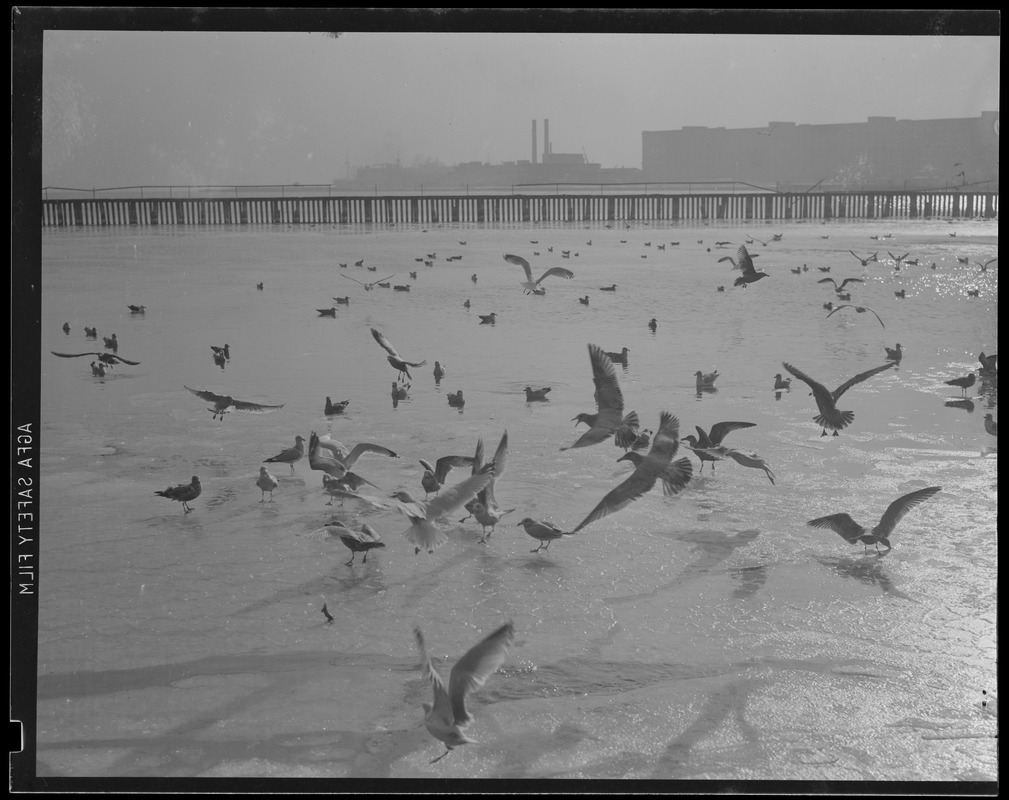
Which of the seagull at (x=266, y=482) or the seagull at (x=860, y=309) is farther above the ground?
the seagull at (x=860, y=309)

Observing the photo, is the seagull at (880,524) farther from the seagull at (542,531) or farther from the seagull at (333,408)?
the seagull at (333,408)

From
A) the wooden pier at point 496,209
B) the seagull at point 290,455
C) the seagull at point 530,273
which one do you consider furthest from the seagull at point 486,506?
the wooden pier at point 496,209

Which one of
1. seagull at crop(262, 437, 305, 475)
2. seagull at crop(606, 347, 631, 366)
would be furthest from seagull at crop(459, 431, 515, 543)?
seagull at crop(606, 347, 631, 366)

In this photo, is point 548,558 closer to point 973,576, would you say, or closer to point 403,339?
point 973,576

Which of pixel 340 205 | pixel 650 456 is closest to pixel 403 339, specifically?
pixel 650 456

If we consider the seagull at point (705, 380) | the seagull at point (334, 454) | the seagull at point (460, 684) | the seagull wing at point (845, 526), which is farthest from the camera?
the seagull at point (705, 380)

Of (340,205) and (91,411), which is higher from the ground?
(340,205)
